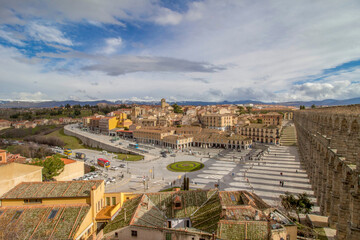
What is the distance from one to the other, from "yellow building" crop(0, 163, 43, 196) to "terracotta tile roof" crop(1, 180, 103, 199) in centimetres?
238

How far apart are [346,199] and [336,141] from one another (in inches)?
206

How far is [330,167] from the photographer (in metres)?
18.9

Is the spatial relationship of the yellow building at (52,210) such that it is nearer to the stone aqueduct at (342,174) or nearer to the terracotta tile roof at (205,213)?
the terracotta tile roof at (205,213)

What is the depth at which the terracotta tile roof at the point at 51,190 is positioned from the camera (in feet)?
50.6

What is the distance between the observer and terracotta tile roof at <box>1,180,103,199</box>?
1544cm

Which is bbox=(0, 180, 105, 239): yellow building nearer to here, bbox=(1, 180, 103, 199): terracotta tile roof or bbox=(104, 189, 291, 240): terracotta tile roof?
bbox=(1, 180, 103, 199): terracotta tile roof

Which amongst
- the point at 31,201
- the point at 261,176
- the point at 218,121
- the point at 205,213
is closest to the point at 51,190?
the point at 31,201

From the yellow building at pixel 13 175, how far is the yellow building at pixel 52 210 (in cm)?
238

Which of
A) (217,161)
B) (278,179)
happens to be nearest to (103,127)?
(217,161)

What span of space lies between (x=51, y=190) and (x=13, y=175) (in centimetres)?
561

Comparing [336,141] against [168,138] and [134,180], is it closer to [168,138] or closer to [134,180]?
[134,180]

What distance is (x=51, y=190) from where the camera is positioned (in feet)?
52.3

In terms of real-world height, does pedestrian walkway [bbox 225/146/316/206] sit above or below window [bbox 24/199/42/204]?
below

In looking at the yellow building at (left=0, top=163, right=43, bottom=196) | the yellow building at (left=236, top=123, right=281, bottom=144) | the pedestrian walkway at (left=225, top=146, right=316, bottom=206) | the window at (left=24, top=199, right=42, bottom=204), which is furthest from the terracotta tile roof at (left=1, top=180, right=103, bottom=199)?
the yellow building at (left=236, top=123, right=281, bottom=144)
